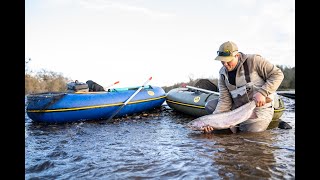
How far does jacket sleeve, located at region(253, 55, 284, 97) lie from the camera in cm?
519

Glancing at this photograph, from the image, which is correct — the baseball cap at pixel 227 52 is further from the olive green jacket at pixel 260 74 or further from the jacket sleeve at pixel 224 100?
the jacket sleeve at pixel 224 100

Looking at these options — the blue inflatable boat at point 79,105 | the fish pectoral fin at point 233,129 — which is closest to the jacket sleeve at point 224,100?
the fish pectoral fin at point 233,129

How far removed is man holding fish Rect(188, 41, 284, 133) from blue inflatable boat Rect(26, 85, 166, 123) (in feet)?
12.6

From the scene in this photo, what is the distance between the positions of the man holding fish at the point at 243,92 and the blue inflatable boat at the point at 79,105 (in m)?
3.85

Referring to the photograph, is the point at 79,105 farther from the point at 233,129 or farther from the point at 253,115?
the point at 253,115

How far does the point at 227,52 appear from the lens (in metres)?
5.20

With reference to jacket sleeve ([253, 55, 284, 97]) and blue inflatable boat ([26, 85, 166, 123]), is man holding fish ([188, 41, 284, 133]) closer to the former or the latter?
jacket sleeve ([253, 55, 284, 97])

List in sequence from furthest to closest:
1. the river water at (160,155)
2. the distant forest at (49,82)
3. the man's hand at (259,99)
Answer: the distant forest at (49,82) → the man's hand at (259,99) → the river water at (160,155)

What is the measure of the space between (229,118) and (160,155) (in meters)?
1.67

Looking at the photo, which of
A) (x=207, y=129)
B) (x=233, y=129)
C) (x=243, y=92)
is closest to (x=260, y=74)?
(x=243, y=92)

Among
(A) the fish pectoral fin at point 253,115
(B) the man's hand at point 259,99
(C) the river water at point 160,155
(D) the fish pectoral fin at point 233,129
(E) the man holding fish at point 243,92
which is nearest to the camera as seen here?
(C) the river water at point 160,155

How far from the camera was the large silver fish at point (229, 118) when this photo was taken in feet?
17.1
